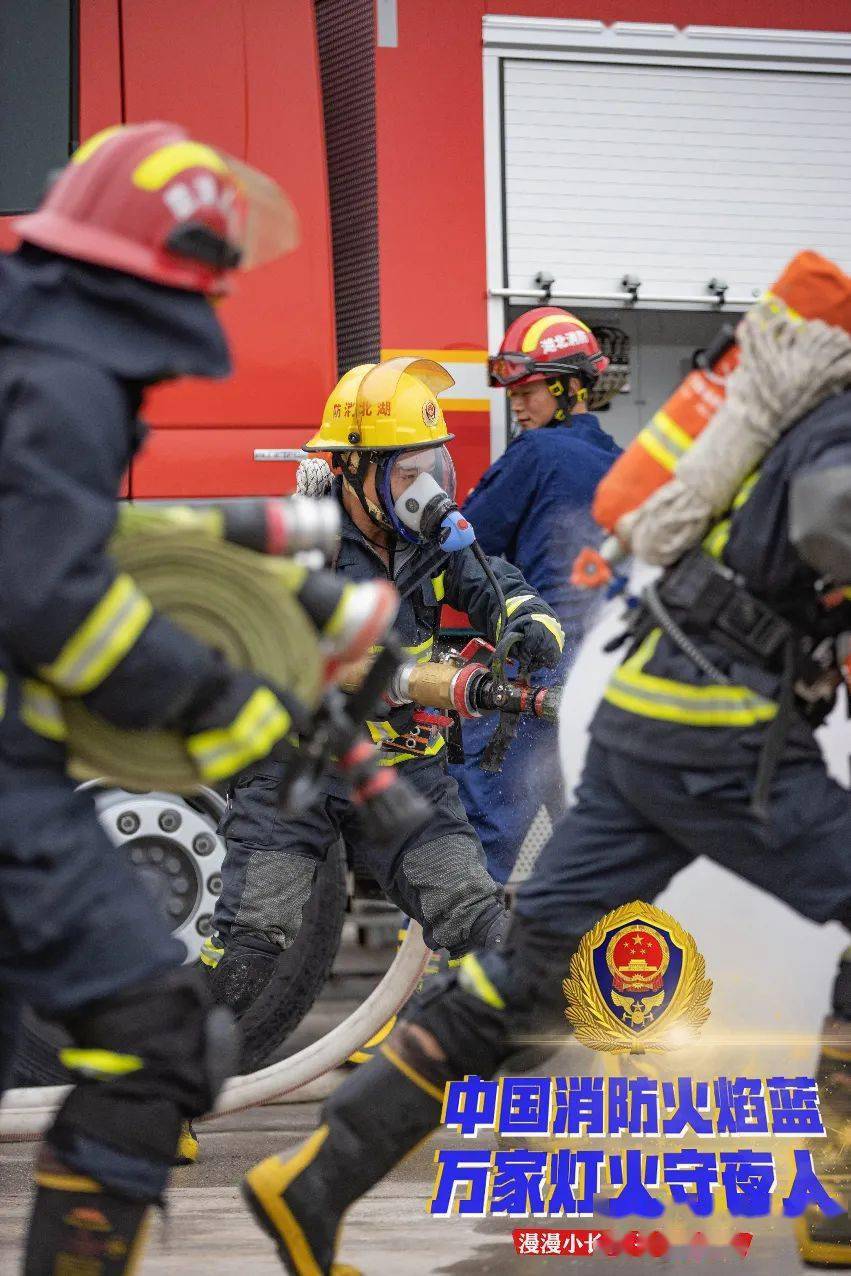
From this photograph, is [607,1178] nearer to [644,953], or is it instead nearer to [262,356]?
[644,953]

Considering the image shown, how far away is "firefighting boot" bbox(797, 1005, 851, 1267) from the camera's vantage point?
121 inches

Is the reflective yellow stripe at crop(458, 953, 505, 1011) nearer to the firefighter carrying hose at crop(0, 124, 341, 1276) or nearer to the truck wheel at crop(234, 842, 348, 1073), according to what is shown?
the firefighter carrying hose at crop(0, 124, 341, 1276)

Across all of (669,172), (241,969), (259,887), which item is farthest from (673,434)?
(669,172)

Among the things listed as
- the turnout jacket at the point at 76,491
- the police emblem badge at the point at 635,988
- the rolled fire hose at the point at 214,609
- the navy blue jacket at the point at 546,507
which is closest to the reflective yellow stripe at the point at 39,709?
the turnout jacket at the point at 76,491

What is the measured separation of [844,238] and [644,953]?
2.60 meters

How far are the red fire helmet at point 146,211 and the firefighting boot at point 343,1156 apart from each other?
1322 mm

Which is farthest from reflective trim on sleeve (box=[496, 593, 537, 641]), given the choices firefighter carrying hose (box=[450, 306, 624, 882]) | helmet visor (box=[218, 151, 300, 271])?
helmet visor (box=[218, 151, 300, 271])

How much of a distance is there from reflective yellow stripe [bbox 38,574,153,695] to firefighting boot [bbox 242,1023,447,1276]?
99 centimetres

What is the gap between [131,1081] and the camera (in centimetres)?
228

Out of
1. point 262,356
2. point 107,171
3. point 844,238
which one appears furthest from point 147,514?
point 844,238

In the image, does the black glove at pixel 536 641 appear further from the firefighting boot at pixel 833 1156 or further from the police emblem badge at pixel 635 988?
the firefighting boot at pixel 833 1156

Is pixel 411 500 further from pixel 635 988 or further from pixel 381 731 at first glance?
pixel 635 988

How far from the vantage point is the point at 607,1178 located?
3.49 metres

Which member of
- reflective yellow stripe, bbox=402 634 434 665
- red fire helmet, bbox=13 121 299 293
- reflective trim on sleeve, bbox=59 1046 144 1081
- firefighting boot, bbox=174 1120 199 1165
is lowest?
firefighting boot, bbox=174 1120 199 1165
